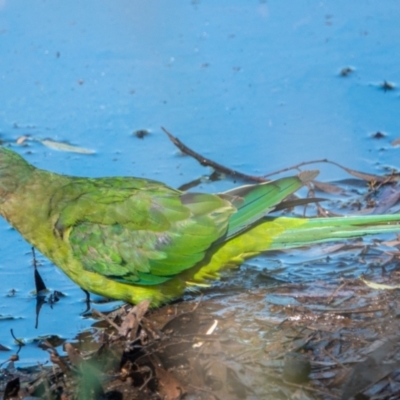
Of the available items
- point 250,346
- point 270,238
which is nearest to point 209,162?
point 270,238

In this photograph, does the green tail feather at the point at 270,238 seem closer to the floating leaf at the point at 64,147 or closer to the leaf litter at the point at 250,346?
the leaf litter at the point at 250,346

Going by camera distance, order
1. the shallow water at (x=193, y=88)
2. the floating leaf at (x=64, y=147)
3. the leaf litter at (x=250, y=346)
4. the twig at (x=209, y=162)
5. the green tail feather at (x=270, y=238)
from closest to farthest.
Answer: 1. the leaf litter at (x=250, y=346)
2. the green tail feather at (x=270, y=238)
3. the twig at (x=209, y=162)
4. the shallow water at (x=193, y=88)
5. the floating leaf at (x=64, y=147)

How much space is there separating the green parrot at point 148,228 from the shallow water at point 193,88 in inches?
20.1

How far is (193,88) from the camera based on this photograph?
8.89 metres

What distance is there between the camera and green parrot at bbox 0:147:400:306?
5855mm

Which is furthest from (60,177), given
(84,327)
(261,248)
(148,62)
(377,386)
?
(148,62)

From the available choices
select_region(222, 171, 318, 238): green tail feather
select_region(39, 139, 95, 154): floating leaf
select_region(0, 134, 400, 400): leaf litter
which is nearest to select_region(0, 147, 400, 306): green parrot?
select_region(222, 171, 318, 238): green tail feather

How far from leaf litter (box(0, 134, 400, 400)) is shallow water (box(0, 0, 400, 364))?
464 mm

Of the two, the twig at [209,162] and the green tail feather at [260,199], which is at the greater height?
the green tail feather at [260,199]

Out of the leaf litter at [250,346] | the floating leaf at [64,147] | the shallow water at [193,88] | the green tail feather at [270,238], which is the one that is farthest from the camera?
the floating leaf at [64,147]

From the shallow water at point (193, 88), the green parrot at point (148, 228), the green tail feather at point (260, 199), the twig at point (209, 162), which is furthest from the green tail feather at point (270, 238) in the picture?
the twig at point (209, 162)

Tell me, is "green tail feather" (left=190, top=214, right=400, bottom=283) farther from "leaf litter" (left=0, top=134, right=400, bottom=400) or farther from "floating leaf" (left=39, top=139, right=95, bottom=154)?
"floating leaf" (left=39, top=139, right=95, bottom=154)

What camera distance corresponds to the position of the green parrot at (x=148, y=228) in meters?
5.86

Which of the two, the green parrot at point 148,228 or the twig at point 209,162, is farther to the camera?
the twig at point 209,162
